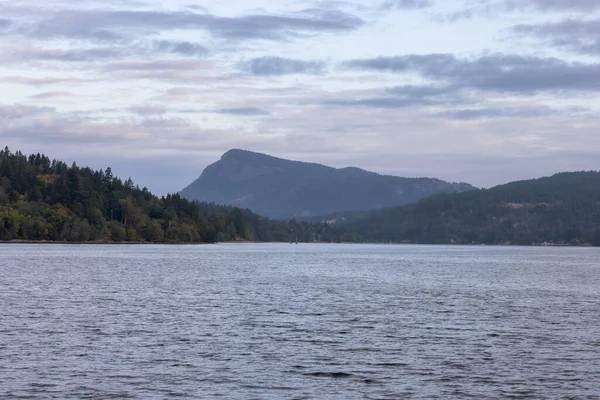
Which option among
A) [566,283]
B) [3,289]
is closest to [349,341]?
[3,289]

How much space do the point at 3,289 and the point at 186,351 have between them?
174 feet

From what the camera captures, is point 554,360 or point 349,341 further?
point 349,341

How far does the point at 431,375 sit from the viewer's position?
149 ft

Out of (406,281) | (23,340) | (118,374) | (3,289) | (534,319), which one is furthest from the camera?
(406,281)

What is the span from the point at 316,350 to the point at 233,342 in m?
6.28

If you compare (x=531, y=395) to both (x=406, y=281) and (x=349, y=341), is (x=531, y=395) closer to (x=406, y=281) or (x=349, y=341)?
(x=349, y=341)

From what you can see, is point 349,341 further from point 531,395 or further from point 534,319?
point 534,319

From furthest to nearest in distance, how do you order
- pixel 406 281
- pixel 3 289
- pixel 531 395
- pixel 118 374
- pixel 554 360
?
pixel 406 281
pixel 3 289
pixel 554 360
pixel 118 374
pixel 531 395

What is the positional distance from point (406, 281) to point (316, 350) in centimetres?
8165

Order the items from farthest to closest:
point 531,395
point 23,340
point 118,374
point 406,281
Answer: point 406,281 < point 23,340 < point 118,374 < point 531,395

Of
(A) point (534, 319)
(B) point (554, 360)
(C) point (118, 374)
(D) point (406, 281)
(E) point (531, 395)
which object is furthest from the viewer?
(D) point (406, 281)

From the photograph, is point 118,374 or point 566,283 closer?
point 118,374

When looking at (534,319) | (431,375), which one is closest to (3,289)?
(534,319)

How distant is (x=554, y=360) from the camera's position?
1999 inches
